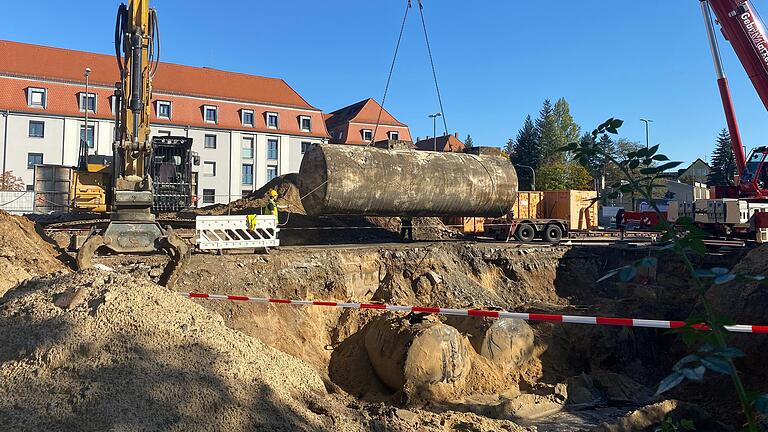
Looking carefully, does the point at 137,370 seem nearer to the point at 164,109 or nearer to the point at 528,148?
the point at 164,109

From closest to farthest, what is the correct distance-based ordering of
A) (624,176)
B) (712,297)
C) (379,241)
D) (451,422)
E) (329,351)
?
(624,176), (451,422), (329,351), (712,297), (379,241)

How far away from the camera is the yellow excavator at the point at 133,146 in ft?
33.3

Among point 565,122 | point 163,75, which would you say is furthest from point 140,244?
point 565,122

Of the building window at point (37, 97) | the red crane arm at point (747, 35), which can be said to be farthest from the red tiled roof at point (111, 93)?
the red crane arm at point (747, 35)

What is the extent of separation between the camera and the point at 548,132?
173 ft

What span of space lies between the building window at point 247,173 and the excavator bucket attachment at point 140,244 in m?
29.0

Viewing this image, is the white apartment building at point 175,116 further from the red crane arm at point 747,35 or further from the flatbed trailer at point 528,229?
the red crane arm at point 747,35

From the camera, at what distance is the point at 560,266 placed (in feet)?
48.1

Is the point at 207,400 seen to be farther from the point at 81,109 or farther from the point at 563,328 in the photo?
the point at 81,109

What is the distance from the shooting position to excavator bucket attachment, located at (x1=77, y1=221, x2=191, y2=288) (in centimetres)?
943

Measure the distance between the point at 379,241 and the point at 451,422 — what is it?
1133cm

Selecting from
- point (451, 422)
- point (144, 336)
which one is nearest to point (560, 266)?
point (451, 422)

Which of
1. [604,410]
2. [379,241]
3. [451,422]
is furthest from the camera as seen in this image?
[379,241]

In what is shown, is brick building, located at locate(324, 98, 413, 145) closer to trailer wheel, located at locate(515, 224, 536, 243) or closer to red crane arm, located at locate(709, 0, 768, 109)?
trailer wheel, located at locate(515, 224, 536, 243)
